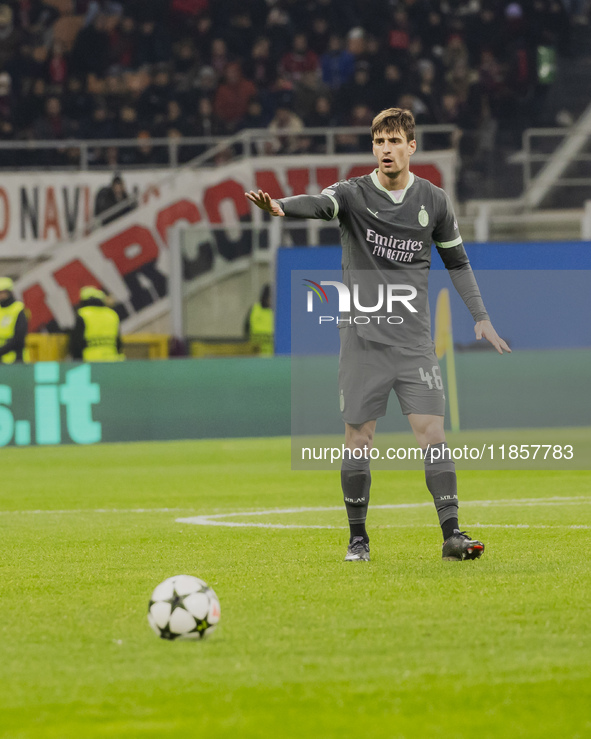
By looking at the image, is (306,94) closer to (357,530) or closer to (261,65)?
(261,65)

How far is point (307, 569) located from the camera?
6.20m

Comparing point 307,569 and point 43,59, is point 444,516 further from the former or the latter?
point 43,59

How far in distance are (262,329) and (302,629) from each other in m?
14.1

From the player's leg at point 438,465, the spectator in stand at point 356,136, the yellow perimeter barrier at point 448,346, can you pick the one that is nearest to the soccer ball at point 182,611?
the player's leg at point 438,465

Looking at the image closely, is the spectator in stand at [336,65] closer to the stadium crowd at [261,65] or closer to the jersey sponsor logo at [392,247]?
the stadium crowd at [261,65]

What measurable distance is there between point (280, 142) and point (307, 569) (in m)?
16.0

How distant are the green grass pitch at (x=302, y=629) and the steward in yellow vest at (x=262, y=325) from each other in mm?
9306

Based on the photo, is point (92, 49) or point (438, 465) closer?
point (438, 465)

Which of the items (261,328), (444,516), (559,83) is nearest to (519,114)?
(559,83)

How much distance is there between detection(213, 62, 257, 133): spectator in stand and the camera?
2264cm

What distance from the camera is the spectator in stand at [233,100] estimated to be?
22.6 meters

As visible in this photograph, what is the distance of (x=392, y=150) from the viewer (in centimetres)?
624

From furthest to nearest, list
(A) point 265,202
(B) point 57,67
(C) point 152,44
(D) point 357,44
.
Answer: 1. (C) point 152,44
2. (B) point 57,67
3. (D) point 357,44
4. (A) point 265,202

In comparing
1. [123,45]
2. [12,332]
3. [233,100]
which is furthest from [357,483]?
[123,45]
